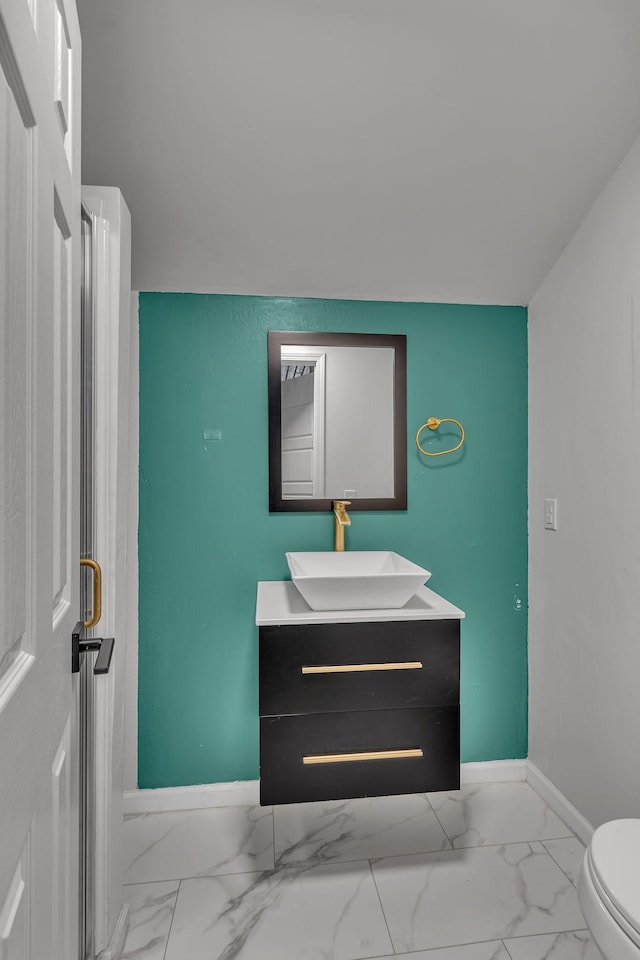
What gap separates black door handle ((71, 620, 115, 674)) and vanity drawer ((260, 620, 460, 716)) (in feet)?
1.86

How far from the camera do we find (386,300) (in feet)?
7.02

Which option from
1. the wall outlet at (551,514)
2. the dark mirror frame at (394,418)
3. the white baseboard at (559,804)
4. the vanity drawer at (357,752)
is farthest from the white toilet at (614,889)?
the dark mirror frame at (394,418)

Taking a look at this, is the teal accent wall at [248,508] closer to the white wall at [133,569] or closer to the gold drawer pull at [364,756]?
the white wall at [133,569]

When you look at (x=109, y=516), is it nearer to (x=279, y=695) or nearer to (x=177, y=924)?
(x=279, y=695)

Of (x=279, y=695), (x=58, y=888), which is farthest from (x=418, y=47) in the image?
(x=58, y=888)

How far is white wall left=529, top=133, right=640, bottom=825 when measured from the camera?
1643mm

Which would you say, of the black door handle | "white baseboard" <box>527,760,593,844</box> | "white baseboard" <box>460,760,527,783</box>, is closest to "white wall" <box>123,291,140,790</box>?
the black door handle

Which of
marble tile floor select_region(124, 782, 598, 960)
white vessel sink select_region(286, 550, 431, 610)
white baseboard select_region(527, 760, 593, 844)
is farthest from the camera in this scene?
white baseboard select_region(527, 760, 593, 844)

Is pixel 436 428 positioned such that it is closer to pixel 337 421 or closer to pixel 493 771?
pixel 337 421

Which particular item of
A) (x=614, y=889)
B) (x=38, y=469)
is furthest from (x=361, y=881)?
(x=38, y=469)

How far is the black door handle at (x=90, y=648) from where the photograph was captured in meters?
0.95

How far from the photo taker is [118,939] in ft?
4.68

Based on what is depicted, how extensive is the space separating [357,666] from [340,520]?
1.96ft

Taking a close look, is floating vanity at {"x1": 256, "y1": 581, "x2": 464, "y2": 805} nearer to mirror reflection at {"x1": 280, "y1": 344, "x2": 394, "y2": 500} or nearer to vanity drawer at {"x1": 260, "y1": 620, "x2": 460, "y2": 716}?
vanity drawer at {"x1": 260, "y1": 620, "x2": 460, "y2": 716}
